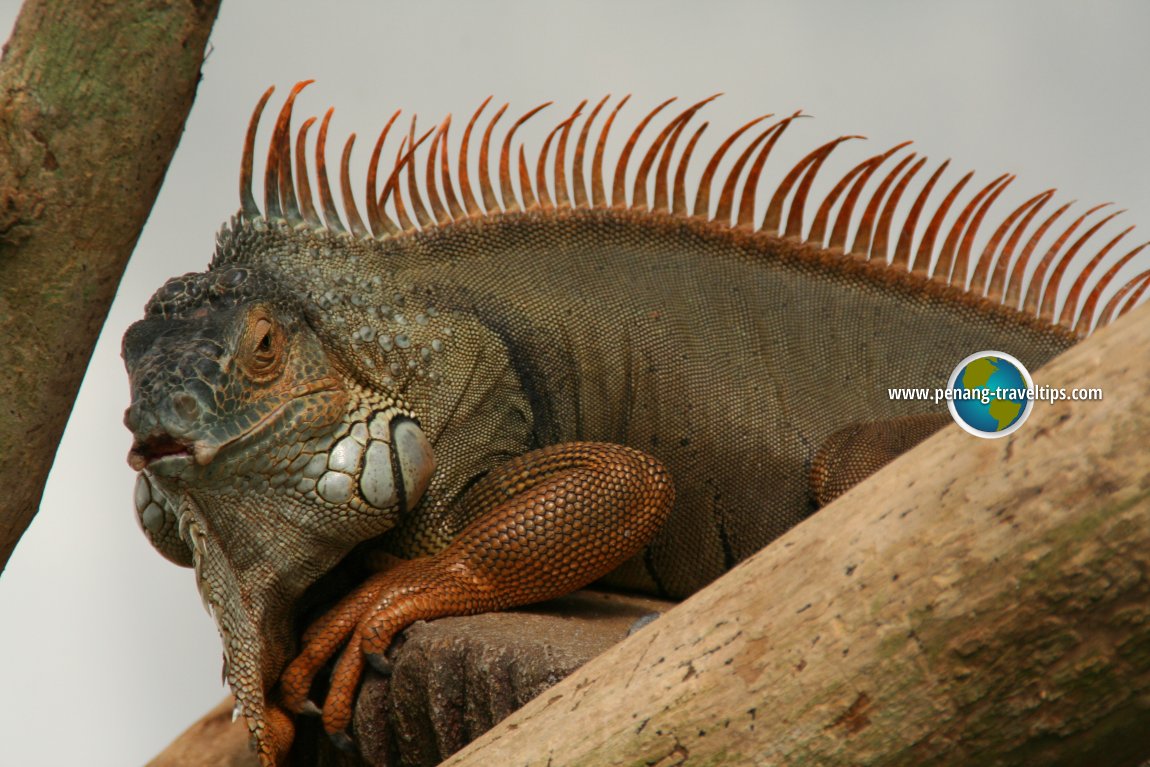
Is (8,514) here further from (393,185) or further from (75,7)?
(393,185)

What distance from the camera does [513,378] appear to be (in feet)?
10.7

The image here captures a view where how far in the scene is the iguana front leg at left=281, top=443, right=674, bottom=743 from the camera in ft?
9.29

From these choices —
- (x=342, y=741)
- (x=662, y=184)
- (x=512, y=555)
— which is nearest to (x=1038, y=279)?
(x=662, y=184)

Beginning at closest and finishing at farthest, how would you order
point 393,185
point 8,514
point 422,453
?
point 8,514 < point 422,453 < point 393,185

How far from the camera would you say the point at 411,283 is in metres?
3.19

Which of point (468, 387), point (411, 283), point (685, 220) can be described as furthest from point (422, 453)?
point (685, 220)

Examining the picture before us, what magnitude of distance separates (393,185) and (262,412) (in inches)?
33.7

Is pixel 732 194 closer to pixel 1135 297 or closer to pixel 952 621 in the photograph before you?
pixel 1135 297

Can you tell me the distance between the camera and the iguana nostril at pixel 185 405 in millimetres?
2605

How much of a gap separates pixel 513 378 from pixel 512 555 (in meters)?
0.53

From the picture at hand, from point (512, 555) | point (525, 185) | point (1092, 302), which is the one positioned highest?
point (525, 185)

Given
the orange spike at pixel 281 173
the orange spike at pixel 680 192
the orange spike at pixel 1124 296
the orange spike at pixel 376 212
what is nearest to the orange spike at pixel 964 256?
the orange spike at pixel 1124 296

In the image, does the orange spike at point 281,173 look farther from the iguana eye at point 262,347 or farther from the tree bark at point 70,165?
the tree bark at point 70,165

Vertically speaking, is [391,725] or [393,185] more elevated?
[393,185]
